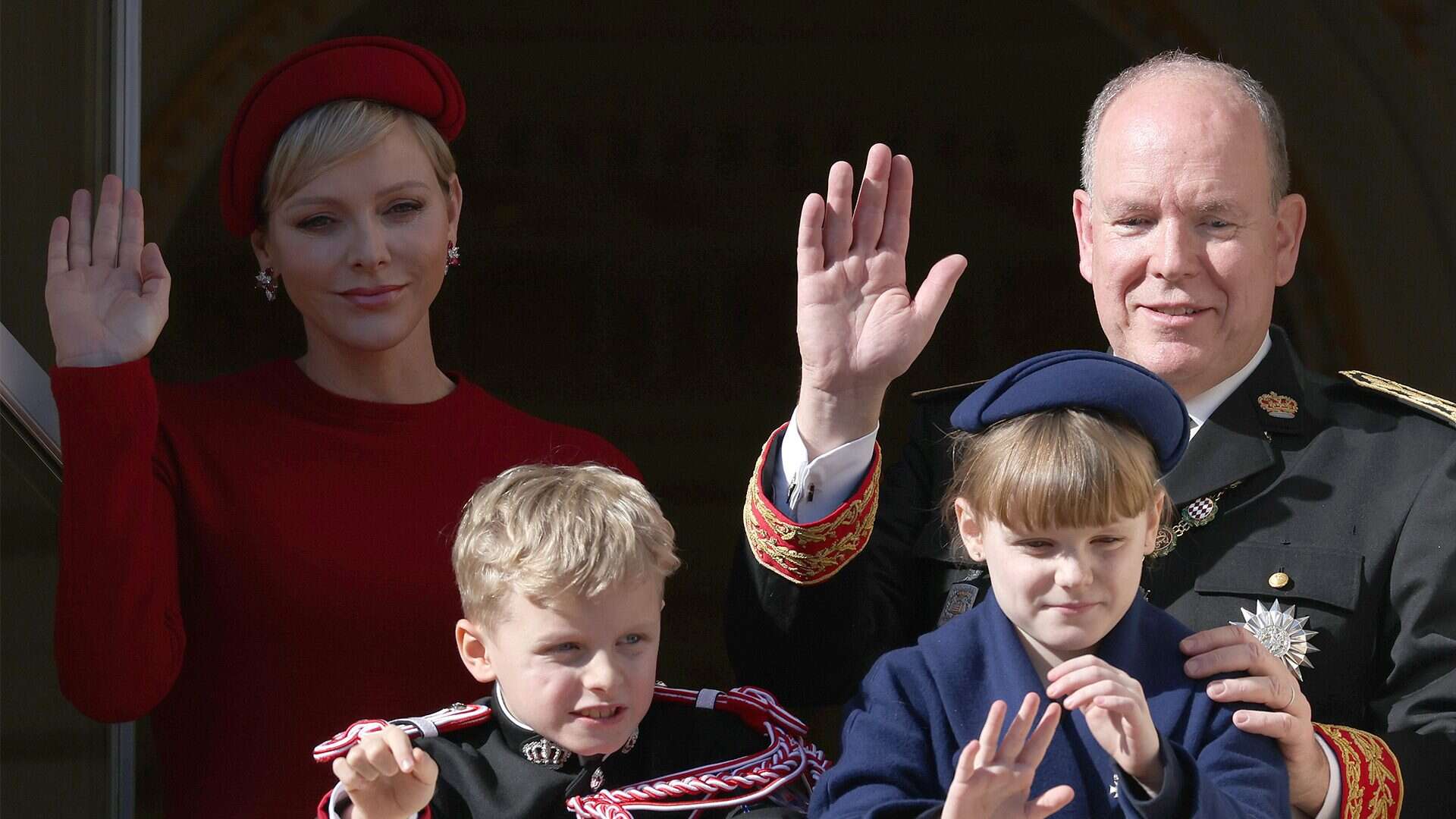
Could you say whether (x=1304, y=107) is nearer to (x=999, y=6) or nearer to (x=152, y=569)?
(x=999, y=6)

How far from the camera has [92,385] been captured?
2617 millimetres

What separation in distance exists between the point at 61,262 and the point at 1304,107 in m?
3.14

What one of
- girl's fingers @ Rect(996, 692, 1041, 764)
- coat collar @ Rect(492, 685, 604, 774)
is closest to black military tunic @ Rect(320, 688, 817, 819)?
coat collar @ Rect(492, 685, 604, 774)

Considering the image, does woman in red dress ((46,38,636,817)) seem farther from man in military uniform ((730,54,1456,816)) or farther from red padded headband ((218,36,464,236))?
man in military uniform ((730,54,1456,816))

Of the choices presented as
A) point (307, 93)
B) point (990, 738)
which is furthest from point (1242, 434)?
point (307, 93)

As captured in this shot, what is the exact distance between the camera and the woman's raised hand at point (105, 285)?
268 centimetres

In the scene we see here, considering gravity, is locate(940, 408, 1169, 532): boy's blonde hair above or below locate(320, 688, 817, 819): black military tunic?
above

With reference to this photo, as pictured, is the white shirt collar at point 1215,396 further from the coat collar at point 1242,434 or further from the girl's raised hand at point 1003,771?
the girl's raised hand at point 1003,771

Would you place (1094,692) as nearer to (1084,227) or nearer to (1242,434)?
(1242,434)

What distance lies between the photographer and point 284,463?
9.45 ft

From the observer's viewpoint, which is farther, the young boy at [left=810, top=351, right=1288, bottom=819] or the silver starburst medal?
the silver starburst medal

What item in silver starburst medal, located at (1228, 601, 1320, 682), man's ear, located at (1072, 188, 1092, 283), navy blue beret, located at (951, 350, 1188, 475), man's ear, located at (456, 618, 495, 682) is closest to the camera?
navy blue beret, located at (951, 350, 1188, 475)

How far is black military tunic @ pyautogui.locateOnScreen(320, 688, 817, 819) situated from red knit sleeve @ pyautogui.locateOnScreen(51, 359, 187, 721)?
44 centimetres

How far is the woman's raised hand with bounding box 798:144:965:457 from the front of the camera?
2576 millimetres
